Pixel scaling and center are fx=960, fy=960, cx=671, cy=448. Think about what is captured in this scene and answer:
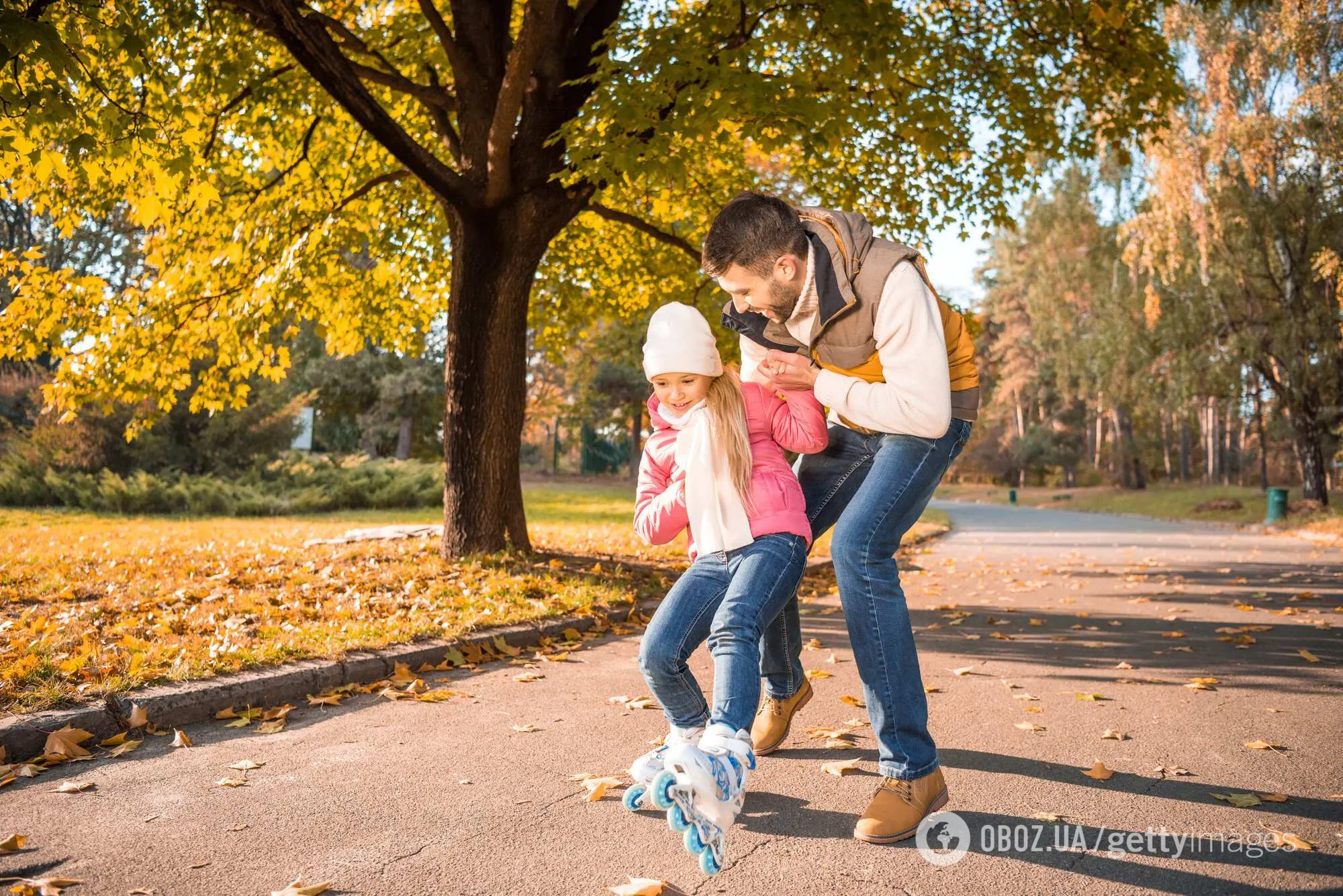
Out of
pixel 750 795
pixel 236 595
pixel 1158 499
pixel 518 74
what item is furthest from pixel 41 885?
pixel 1158 499

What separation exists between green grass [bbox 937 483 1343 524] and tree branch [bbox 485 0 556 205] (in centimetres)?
1994

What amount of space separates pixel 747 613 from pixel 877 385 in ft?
2.74

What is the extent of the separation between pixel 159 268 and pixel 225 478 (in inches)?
329

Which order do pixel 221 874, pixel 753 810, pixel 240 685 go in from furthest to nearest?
pixel 240 685
pixel 753 810
pixel 221 874

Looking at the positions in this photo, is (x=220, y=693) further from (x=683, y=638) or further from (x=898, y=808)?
(x=898, y=808)

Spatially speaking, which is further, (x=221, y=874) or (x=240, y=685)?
(x=240, y=685)

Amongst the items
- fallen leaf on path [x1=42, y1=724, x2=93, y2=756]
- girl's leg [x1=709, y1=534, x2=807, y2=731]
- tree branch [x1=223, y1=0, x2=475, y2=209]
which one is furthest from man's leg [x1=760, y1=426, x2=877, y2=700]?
tree branch [x1=223, y1=0, x2=475, y2=209]

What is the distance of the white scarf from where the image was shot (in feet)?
10.7

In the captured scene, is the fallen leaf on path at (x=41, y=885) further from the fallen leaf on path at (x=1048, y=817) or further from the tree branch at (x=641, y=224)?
the tree branch at (x=641, y=224)

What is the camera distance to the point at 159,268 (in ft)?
34.3

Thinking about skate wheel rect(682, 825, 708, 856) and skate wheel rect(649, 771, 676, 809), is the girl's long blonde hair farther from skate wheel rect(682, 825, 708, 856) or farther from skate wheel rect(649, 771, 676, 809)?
skate wheel rect(682, 825, 708, 856)

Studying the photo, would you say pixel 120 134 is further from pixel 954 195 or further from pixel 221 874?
pixel 954 195

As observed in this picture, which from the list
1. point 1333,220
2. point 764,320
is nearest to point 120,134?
point 764,320

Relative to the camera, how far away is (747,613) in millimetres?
3074
